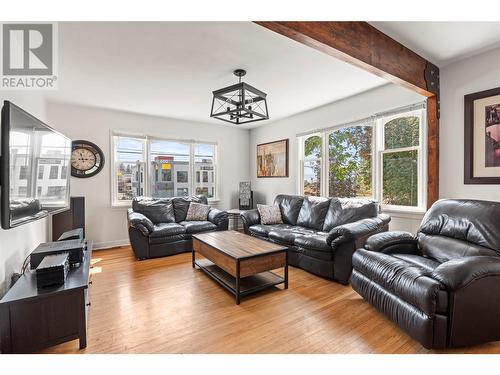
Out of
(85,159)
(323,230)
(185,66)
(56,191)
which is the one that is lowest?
(323,230)

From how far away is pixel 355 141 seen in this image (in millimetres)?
3938

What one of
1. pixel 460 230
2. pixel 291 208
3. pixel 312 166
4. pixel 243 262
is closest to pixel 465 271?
pixel 460 230

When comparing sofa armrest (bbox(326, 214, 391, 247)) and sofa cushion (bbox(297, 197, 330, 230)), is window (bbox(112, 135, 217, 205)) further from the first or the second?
sofa armrest (bbox(326, 214, 391, 247))

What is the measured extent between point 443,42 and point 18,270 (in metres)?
4.35

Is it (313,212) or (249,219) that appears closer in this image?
(313,212)

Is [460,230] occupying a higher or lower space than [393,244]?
higher

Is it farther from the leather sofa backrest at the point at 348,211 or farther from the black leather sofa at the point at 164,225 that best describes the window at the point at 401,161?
the black leather sofa at the point at 164,225

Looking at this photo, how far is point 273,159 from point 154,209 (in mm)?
2661

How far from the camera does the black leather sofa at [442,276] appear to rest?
1.62 metres

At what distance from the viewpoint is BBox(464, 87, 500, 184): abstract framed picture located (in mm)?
2467

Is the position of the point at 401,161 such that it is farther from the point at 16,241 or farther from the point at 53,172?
the point at 16,241

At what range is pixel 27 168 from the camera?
6.01 ft

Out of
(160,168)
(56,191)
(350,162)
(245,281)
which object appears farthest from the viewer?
(160,168)

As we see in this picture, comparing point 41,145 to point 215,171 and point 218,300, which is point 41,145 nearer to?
point 218,300
